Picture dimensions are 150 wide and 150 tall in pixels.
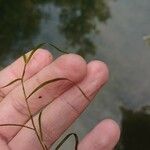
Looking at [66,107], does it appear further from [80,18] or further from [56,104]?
[80,18]

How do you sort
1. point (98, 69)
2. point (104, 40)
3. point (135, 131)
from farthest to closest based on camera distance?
point (104, 40) → point (135, 131) → point (98, 69)

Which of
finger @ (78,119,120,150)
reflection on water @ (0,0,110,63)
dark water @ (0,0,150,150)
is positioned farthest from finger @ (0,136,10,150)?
reflection on water @ (0,0,110,63)

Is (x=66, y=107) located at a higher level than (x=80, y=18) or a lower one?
higher

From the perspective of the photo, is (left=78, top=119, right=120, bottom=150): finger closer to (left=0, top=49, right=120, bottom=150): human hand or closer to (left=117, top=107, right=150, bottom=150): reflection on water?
(left=0, top=49, right=120, bottom=150): human hand

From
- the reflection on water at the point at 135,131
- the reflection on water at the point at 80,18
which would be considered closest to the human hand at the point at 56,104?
the reflection on water at the point at 135,131

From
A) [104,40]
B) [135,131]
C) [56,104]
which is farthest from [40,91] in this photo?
[104,40]

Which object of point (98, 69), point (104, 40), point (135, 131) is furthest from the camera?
point (104, 40)

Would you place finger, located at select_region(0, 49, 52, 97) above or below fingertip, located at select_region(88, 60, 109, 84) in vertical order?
above

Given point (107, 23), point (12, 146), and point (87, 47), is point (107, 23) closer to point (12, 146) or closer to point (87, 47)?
point (87, 47)
